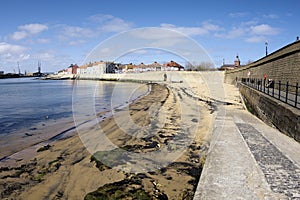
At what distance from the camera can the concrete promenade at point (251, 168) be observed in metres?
3.84

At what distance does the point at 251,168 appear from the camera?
4773mm

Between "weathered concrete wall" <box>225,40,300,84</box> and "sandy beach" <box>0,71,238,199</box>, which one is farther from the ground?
"weathered concrete wall" <box>225,40,300,84</box>

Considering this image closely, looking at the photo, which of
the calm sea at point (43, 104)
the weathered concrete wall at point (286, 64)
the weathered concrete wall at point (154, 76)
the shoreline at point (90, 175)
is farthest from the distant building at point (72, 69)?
the shoreline at point (90, 175)

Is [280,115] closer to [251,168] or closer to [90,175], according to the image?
[251,168]

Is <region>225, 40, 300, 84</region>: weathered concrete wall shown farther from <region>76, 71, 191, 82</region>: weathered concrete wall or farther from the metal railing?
<region>76, 71, 191, 82</region>: weathered concrete wall

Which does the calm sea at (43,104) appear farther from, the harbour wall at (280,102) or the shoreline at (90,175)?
the harbour wall at (280,102)

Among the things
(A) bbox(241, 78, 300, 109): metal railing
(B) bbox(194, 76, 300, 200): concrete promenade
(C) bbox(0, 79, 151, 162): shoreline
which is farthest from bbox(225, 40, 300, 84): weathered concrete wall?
(C) bbox(0, 79, 151, 162): shoreline

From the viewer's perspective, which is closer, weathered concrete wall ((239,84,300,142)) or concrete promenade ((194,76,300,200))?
concrete promenade ((194,76,300,200))

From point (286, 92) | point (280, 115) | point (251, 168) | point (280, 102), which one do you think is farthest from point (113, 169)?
point (286, 92)

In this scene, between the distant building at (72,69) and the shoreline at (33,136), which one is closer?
the shoreline at (33,136)

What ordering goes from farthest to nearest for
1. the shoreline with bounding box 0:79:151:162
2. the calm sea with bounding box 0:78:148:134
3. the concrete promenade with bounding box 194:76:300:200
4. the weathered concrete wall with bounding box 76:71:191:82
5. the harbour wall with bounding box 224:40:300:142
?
the weathered concrete wall with bounding box 76:71:191:82
the calm sea with bounding box 0:78:148:134
the shoreline with bounding box 0:79:151:162
the harbour wall with bounding box 224:40:300:142
the concrete promenade with bounding box 194:76:300:200

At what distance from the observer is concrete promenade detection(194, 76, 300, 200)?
384cm

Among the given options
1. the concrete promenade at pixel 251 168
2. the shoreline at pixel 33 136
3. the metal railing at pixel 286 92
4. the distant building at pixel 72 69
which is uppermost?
the distant building at pixel 72 69

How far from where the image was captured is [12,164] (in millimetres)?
6617
